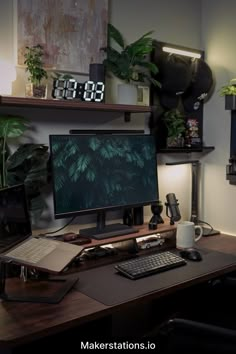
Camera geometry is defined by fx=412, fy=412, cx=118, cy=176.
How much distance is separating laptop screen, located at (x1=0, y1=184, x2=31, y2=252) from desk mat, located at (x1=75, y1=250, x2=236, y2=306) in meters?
0.34

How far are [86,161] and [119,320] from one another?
106cm

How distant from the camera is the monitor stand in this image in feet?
7.12

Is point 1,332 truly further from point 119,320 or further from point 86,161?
point 119,320

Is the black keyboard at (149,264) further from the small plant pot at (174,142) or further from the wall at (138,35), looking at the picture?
the small plant pot at (174,142)

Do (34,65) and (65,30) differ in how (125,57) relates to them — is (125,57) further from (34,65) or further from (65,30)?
(34,65)

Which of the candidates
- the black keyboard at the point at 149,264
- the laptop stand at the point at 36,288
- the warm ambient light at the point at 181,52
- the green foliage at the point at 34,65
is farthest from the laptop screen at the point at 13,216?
the warm ambient light at the point at 181,52

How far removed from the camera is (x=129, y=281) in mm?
1809

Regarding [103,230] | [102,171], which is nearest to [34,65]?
[102,171]

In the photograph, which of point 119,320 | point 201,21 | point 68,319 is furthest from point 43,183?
point 201,21

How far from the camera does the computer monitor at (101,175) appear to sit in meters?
2.08

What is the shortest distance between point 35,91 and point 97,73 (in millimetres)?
401

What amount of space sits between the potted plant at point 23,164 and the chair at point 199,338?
3.20 ft

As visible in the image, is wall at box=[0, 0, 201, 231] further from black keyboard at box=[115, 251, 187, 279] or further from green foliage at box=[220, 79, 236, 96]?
black keyboard at box=[115, 251, 187, 279]

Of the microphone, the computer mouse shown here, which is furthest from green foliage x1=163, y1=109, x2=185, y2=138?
the computer mouse
